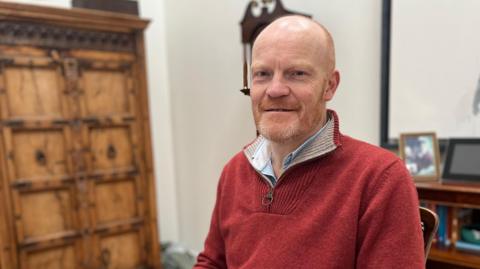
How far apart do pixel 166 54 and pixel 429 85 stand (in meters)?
2.04

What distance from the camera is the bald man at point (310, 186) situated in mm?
811

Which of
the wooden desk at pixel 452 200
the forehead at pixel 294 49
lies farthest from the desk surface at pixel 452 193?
the forehead at pixel 294 49

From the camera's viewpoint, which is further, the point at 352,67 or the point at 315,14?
the point at 315,14

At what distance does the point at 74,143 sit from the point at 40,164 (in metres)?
0.21

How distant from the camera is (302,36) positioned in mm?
925

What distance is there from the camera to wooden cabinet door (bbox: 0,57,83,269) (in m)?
1.85

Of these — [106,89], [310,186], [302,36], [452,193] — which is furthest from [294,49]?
[106,89]

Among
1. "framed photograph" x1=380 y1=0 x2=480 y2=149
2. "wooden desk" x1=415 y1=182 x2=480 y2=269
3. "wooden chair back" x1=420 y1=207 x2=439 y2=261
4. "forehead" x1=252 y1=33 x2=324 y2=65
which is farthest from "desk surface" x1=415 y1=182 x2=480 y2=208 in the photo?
"forehead" x1=252 y1=33 x2=324 y2=65

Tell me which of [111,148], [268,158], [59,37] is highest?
[59,37]

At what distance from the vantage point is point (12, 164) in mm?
1848

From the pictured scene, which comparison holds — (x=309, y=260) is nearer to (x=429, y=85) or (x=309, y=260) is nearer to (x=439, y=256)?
(x=439, y=256)

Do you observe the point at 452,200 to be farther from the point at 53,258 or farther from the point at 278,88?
the point at 53,258

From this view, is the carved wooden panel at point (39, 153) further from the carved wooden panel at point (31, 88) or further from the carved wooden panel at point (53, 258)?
the carved wooden panel at point (53, 258)

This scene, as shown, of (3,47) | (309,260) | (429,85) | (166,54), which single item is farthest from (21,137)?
(429,85)
